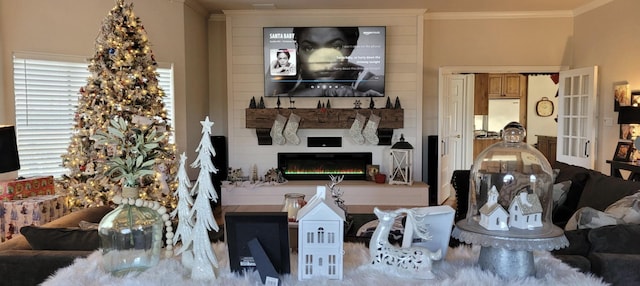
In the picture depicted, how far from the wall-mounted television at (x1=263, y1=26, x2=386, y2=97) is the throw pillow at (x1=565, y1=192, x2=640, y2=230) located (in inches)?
148

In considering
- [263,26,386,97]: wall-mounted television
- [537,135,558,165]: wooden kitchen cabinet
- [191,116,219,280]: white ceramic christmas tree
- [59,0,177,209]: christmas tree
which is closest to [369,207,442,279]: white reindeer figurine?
[191,116,219,280]: white ceramic christmas tree

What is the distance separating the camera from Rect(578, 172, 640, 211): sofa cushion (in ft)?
10.1

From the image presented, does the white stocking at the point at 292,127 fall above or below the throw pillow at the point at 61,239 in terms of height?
above

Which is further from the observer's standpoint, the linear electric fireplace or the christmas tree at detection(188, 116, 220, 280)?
the linear electric fireplace

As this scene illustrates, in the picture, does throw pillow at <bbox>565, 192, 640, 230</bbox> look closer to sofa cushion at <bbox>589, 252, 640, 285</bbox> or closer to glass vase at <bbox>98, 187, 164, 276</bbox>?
sofa cushion at <bbox>589, 252, 640, 285</bbox>

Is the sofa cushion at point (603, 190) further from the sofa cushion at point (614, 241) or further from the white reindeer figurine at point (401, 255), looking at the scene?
the white reindeer figurine at point (401, 255)

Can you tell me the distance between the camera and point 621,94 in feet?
16.7

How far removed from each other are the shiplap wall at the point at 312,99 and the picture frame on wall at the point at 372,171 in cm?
14

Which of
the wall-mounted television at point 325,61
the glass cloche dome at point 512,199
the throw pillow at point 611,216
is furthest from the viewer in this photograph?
the wall-mounted television at point 325,61

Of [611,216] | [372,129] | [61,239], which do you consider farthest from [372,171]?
[61,239]

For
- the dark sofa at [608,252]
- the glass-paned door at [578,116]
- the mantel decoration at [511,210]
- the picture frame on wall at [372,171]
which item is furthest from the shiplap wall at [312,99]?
the mantel decoration at [511,210]

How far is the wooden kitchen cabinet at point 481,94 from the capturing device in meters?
8.66

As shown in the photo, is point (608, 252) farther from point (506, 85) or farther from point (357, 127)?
point (506, 85)

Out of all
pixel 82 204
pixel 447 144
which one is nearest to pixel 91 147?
pixel 82 204
